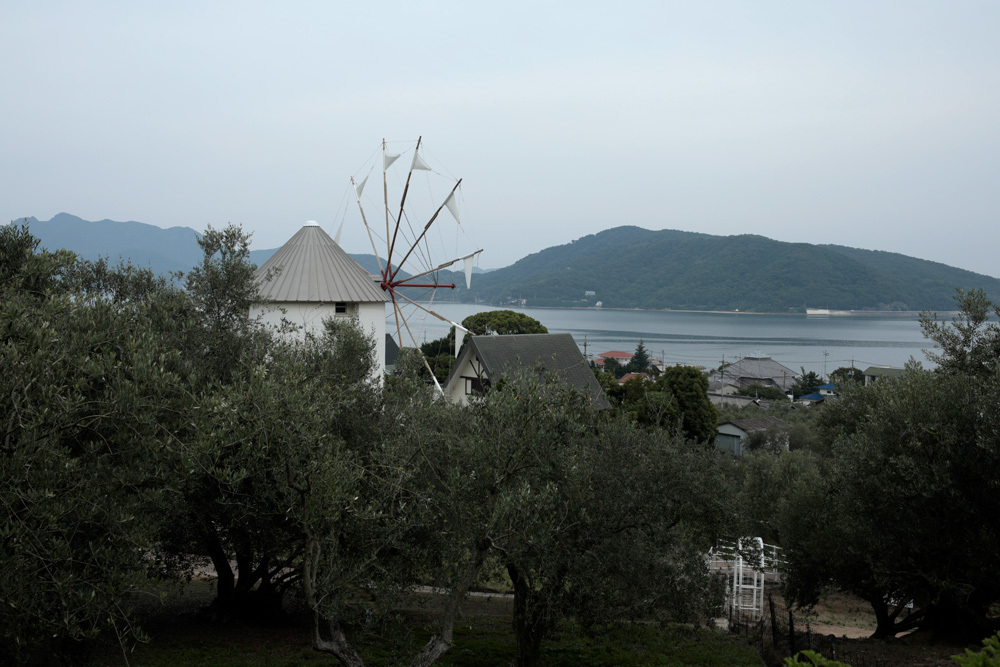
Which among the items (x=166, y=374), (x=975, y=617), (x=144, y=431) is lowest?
(x=975, y=617)

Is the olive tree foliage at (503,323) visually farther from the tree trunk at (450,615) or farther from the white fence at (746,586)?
the tree trunk at (450,615)

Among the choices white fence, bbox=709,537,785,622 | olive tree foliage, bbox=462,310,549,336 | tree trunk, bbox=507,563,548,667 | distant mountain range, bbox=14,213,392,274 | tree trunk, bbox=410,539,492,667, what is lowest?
white fence, bbox=709,537,785,622

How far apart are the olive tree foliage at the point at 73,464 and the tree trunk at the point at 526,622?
5680 millimetres

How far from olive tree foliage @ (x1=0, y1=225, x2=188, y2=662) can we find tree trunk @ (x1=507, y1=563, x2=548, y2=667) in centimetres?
568

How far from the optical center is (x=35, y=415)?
22.3ft

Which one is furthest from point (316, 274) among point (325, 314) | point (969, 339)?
point (969, 339)

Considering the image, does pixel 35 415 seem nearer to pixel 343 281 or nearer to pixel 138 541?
pixel 138 541

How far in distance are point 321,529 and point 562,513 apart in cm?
388

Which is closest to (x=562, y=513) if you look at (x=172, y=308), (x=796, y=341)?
(x=172, y=308)

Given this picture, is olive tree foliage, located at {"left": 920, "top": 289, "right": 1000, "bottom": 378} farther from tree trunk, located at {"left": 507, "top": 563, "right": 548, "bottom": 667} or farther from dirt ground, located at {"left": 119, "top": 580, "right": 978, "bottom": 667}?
tree trunk, located at {"left": 507, "top": 563, "right": 548, "bottom": 667}

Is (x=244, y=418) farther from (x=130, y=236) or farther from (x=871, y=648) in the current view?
(x=130, y=236)

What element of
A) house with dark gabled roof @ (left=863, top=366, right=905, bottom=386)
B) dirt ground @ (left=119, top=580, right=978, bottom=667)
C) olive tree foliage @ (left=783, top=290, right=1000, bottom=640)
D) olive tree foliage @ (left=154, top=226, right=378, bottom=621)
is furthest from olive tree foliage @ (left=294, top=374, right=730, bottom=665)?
house with dark gabled roof @ (left=863, top=366, right=905, bottom=386)

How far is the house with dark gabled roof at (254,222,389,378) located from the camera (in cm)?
2616

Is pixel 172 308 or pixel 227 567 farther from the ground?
pixel 172 308
